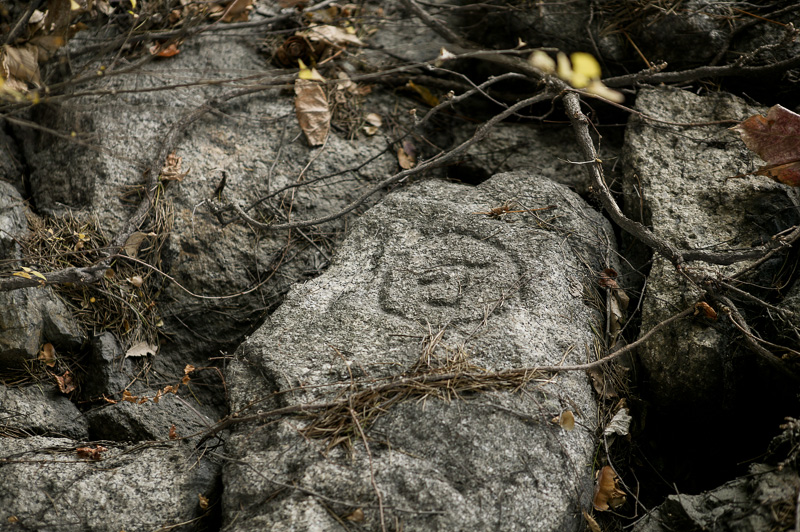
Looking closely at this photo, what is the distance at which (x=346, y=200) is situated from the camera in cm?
306

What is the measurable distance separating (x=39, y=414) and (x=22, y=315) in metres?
0.44

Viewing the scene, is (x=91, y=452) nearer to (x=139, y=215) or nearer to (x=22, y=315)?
(x=22, y=315)

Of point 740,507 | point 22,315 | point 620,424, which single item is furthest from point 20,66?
point 740,507

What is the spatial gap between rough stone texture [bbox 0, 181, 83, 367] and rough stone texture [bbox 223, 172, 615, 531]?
97cm

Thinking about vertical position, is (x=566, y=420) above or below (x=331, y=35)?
below

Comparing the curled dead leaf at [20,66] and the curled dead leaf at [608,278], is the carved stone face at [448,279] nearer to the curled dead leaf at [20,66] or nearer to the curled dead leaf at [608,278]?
the curled dead leaf at [608,278]

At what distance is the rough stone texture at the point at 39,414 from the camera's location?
93.3 inches

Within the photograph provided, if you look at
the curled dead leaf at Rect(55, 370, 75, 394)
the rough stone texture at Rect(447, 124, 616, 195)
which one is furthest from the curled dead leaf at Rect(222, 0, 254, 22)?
the curled dead leaf at Rect(55, 370, 75, 394)

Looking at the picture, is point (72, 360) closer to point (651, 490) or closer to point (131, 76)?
point (131, 76)

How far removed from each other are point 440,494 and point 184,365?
1.51m

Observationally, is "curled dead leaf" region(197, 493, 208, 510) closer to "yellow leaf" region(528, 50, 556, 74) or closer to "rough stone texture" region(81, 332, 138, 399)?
"rough stone texture" region(81, 332, 138, 399)

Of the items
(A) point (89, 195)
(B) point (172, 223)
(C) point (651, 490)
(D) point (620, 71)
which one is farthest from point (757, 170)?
(A) point (89, 195)

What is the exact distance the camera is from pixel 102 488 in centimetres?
207

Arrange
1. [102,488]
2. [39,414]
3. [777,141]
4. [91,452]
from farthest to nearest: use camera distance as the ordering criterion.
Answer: [39,414], [777,141], [91,452], [102,488]
